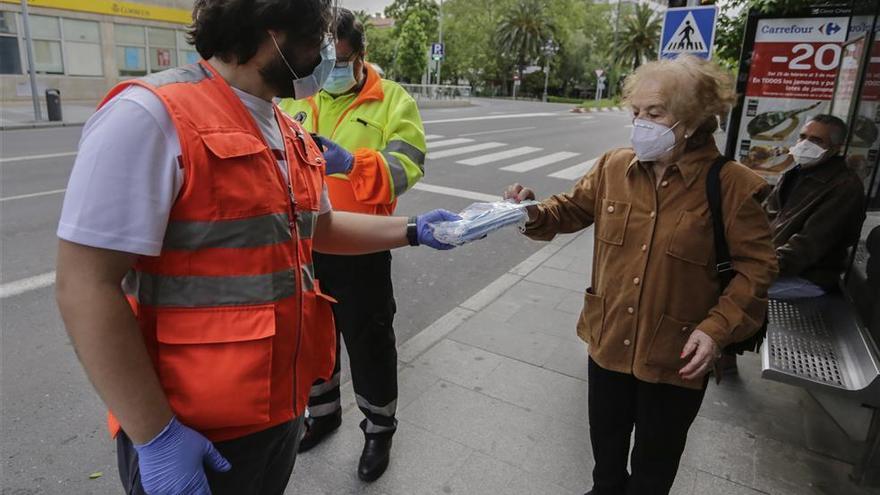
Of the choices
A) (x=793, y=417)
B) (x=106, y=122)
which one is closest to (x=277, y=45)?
(x=106, y=122)

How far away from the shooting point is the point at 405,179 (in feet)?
8.61

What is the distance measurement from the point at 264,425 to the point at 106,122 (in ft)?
2.57

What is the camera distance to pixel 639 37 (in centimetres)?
5603

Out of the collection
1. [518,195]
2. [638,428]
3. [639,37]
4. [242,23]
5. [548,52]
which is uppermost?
[639,37]

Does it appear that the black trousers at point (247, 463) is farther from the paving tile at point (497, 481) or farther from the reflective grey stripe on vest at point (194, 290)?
the paving tile at point (497, 481)

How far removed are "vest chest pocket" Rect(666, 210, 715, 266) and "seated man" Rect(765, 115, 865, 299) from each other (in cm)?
170

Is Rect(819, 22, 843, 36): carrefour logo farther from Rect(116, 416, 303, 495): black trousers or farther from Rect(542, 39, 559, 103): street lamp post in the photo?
Rect(542, 39, 559, 103): street lamp post

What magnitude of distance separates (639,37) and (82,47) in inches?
1898

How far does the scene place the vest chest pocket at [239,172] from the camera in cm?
125

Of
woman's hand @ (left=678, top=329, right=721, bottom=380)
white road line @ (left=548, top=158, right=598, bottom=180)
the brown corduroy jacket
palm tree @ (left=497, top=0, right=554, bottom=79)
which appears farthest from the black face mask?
palm tree @ (left=497, top=0, right=554, bottom=79)

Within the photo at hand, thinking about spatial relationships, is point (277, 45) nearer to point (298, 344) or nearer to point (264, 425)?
point (298, 344)

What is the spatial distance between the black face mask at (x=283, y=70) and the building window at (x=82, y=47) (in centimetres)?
2634

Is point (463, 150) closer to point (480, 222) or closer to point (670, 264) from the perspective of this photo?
point (480, 222)

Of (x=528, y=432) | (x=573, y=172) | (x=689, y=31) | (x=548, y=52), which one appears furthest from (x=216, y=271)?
(x=548, y=52)
